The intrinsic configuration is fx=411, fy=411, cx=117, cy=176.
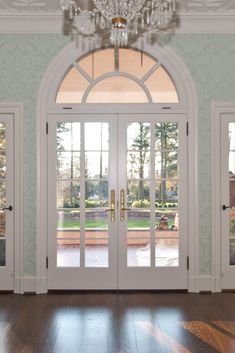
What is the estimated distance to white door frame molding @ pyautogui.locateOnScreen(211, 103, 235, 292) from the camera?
4695 millimetres

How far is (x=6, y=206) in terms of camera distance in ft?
15.4

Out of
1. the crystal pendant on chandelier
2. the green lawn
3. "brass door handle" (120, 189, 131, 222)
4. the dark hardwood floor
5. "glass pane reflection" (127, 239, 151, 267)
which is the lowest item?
the dark hardwood floor

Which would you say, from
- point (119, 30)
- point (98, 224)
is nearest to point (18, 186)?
point (98, 224)

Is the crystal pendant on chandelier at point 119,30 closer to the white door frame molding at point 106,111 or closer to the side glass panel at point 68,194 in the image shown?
the white door frame molding at point 106,111

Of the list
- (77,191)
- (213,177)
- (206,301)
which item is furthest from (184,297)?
(77,191)

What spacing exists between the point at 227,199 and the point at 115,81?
1884mm

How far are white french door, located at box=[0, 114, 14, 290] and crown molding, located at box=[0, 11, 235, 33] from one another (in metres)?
1.03

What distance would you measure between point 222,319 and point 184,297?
2.61 ft

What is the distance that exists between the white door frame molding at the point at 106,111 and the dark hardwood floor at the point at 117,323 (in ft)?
1.47

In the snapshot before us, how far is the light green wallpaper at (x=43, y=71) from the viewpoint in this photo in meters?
4.69

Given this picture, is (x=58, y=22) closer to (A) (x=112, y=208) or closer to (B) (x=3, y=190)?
(B) (x=3, y=190)

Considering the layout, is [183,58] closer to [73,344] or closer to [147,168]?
[147,168]

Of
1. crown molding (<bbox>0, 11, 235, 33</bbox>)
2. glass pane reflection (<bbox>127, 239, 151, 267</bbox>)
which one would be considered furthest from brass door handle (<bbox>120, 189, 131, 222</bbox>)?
crown molding (<bbox>0, 11, 235, 33</bbox>)

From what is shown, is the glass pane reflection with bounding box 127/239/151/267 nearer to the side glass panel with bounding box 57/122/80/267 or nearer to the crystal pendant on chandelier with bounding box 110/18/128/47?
the side glass panel with bounding box 57/122/80/267
